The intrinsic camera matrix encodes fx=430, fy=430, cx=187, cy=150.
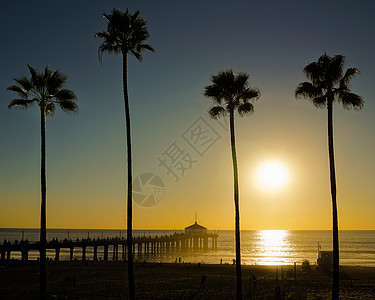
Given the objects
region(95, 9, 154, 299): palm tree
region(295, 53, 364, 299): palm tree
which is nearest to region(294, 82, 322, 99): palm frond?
region(295, 53, 364, 299): palm tree

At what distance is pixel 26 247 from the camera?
5825 centimetres

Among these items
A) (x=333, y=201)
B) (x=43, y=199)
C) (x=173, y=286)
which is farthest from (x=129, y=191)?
(x=173, y=286)

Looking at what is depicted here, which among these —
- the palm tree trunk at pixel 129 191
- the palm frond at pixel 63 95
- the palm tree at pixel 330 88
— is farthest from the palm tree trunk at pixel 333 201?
the palm frond at pixel 63 95

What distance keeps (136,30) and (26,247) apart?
46.2 m

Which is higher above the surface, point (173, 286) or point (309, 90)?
point (309, 90)

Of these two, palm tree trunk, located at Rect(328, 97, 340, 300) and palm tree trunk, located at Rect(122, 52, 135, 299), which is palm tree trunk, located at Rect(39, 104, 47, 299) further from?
palm tree trunk, located at Rect(328, 97, 340, 300)

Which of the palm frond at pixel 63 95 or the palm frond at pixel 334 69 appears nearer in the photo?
the palm frond at pixel 334 69

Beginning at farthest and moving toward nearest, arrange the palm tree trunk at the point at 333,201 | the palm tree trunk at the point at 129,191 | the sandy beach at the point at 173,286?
the sandy beach at the point at 173,286
the palm tree trunk at the point at 333,201
the palm tree trunk at the point at 129,191

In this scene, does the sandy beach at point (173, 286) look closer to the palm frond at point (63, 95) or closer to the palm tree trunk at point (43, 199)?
the palm tree trunk at point (43, 199)

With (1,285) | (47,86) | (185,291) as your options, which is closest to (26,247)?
(1,285)

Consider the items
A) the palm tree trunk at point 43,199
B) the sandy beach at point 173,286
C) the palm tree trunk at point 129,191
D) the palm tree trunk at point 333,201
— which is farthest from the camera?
the sandy beach at point 173,286

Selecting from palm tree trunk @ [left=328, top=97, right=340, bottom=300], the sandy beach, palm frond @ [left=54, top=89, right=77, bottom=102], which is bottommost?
the sandy beach

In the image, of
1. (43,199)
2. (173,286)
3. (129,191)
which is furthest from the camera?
(173,286)

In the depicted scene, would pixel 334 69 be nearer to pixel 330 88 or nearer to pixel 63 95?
pixel 330 88
